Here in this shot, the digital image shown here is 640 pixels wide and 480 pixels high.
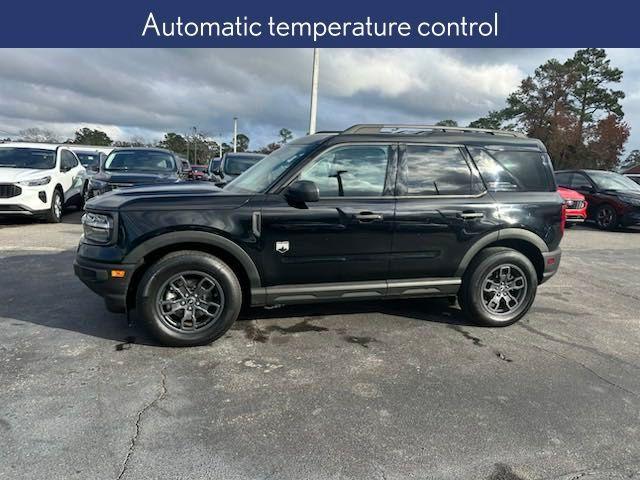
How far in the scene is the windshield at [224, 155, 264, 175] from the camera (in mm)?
10758

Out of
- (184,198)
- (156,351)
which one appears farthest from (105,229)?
(156,351)

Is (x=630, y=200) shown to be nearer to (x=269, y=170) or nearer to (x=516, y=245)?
(x=516, y=245)

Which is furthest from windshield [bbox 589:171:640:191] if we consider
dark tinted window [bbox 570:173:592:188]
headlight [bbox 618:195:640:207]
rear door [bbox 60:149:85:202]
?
rear door [bbox 60:149:85:202]

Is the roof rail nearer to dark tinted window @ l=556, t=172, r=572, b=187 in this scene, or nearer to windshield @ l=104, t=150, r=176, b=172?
windshield @ l=104, t=150, r=176, b=172

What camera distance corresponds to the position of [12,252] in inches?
272

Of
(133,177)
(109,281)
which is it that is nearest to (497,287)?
(109,281)

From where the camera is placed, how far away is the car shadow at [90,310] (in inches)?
162

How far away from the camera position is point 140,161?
10.2 m

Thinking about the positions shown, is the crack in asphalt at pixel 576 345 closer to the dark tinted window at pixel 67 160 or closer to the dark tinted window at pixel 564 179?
the dark tinted window at pixel 67 160

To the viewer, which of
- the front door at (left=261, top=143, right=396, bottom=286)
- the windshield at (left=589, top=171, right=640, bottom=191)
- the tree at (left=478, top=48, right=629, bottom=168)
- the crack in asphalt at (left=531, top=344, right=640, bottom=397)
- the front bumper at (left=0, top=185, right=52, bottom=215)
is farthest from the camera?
the tree at (left=478, top=48, right=629, bottom=168)

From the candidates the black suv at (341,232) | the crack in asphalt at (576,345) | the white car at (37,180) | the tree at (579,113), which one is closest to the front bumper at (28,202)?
the white car at (37,180)

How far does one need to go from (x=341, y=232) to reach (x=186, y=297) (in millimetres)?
1428

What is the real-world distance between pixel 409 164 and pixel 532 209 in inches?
53.2

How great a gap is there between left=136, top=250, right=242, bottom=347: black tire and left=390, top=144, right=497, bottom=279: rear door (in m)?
1.52
